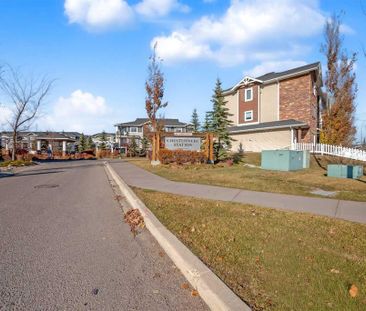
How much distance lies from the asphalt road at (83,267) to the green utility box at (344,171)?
38.2ft

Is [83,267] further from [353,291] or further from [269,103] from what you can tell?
[269,103]

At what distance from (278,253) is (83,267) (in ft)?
9.11

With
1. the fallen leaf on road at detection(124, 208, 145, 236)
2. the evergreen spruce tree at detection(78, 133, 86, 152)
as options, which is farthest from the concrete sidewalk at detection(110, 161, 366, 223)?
the evergreen spruce tree at detection(78, 133, 86, 152)

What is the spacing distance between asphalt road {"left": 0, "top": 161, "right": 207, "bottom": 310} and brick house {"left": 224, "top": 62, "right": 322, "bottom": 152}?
24580 mm

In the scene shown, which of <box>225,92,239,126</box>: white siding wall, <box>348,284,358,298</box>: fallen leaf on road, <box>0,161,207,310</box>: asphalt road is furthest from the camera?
<box>225,92,239,126</box>: white siding wall

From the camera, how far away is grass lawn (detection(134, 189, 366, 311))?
3.13 m

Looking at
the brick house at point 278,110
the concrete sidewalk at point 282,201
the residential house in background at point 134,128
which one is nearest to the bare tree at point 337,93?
the brick house at point 278,110

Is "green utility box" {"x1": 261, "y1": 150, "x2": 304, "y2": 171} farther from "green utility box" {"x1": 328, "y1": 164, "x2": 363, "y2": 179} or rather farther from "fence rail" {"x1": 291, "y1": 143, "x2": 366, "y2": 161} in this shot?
"fence rail" {"x1": 291, "y1": 143, "x2": 366, "y2": 161}

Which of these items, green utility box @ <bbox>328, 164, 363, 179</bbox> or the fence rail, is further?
the fence rail

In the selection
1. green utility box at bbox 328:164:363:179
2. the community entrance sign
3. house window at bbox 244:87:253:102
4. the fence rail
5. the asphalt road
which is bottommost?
the asphalt road

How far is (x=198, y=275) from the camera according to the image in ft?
11.7

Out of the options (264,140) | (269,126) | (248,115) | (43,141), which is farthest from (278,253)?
(43,141)

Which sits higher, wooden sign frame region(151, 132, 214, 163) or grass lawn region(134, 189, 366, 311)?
wooden sign frame region(151, 132, 214, 163)

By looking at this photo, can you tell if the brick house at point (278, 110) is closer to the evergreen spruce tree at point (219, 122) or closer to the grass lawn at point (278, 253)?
the evergreen spruce tree at point (219, 122)
